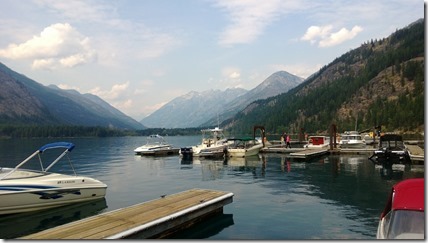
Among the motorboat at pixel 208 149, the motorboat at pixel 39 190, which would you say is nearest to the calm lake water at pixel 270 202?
the motorboat at pixel 39 190

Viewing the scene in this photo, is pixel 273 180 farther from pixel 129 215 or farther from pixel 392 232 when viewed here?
pixel 392 232

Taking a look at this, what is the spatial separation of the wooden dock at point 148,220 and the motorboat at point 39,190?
8.30 meters

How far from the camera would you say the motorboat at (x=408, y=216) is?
10.5 meters

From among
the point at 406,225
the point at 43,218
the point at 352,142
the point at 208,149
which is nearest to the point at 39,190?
the point at 43,218

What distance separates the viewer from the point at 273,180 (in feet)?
120

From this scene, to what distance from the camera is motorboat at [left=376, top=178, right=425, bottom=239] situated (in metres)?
10.5

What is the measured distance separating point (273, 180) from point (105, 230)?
968 inches

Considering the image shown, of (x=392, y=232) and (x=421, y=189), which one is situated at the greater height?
(x=421, y=189)

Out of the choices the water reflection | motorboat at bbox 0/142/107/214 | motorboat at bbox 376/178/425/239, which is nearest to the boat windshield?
motorboat at bbox 376/178/425/239

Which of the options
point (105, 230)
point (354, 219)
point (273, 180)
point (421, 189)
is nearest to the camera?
point (421, 189)

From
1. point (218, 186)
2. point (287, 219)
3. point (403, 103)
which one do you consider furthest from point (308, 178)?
point (403, 103)

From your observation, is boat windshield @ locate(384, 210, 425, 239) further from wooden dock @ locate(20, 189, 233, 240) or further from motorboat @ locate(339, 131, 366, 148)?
motorboat @ locate(339, 131, 366, 148)

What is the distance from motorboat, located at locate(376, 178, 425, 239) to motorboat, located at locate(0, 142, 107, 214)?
20.5m

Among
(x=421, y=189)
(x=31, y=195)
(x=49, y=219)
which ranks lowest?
(x=49, y=219)
